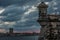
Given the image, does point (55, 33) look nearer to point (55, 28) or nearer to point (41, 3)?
point (55, 28)

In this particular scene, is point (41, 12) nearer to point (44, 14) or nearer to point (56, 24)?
point (44, 14)

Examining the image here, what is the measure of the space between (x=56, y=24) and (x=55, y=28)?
0.50 meters

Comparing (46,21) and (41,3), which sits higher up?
(41,3)

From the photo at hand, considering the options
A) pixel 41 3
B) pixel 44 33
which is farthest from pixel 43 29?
pixel 41 3

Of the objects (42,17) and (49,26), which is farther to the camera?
(42,17)

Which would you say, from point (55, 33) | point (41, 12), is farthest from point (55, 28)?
point (41, 12)

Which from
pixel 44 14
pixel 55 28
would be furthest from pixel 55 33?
pixel 44 14

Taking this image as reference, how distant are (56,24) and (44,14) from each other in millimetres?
1552

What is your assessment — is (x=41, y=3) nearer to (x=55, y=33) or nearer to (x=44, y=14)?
(x=44, y=14)

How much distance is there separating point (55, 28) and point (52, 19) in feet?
3.05

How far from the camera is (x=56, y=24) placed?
25.5 metres

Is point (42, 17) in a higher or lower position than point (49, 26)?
higher

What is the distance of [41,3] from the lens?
2567 centimetres

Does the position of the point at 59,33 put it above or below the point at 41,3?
below
